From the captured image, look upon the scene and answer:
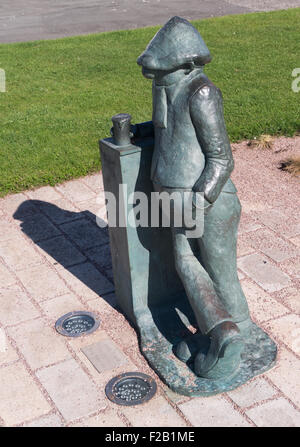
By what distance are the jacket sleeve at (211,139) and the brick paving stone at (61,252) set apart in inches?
→ 89.6

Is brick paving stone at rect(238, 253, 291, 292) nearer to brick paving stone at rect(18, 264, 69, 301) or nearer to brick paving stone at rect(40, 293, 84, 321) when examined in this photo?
brick paving stone at rect(40, 293, 84, 321)

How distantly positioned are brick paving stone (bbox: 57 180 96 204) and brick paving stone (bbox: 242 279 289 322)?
2509 mm

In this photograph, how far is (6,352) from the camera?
15.2ft

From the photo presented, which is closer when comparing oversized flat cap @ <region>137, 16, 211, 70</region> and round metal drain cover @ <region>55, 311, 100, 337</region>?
oversized flat cap @ <region>137, 16, 211, 70</region>

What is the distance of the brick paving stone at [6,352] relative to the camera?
4539 millimetres

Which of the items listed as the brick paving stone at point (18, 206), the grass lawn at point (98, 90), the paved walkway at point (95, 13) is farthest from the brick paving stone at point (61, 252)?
the paved walkway at point (95, 13)

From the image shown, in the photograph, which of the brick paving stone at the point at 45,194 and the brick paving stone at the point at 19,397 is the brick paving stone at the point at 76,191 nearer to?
the brick paving stone at the point at 45,194

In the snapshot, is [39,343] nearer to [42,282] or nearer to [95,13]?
[42,282]

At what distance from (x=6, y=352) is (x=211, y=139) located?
227 cm

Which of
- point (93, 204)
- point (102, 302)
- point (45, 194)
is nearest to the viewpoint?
point (102, 302)

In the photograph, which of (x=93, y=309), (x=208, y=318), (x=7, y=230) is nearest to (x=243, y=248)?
(x=93, y=309)

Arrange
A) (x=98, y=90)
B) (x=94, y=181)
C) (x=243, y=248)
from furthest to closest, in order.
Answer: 1. (x=98, y=90)
2. (x=94, y=181)
3. (x=243, y=248)

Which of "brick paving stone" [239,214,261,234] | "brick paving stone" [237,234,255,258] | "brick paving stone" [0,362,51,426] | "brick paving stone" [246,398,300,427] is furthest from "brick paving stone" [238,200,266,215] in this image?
"brick paving stone" [0,362,51,426]

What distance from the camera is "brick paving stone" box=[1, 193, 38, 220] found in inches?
265
